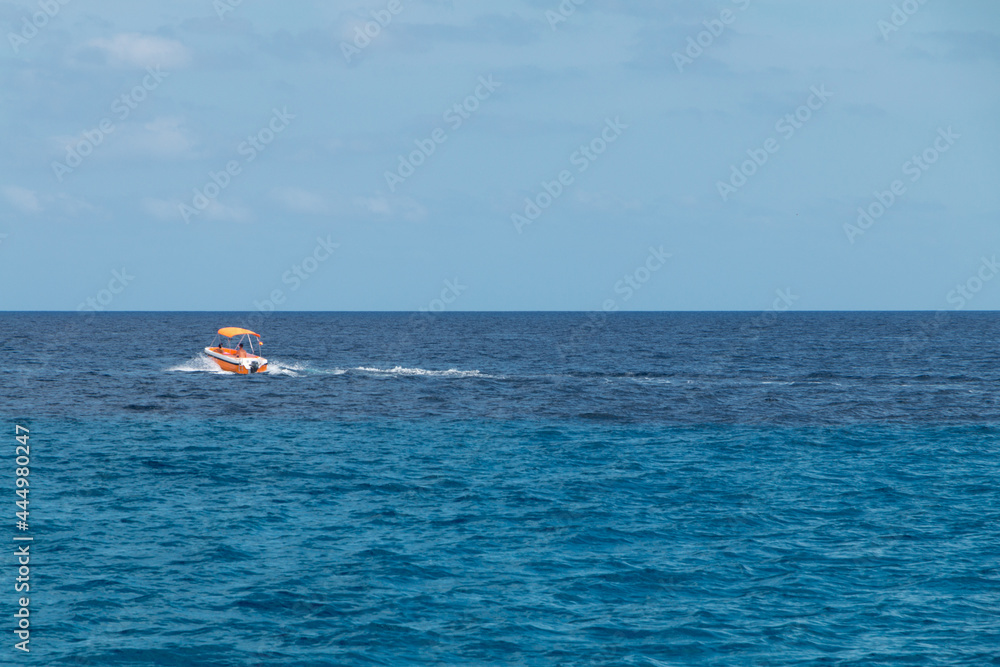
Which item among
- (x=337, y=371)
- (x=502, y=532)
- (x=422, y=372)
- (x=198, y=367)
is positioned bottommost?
(x=502, y=532)

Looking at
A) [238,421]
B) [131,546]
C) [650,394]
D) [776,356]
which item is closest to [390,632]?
[131,546]

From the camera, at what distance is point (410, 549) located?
22109 millimetres

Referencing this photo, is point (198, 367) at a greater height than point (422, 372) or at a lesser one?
lesser

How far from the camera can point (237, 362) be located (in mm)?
66625

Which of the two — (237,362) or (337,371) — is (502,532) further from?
(337,371)

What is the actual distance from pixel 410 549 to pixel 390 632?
196 inches

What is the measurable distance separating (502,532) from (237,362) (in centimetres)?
4730

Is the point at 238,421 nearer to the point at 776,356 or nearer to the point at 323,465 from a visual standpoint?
the point at 323,465

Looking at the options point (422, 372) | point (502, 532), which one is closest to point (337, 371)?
point (422, 372)

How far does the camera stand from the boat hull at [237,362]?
6594 centimetres

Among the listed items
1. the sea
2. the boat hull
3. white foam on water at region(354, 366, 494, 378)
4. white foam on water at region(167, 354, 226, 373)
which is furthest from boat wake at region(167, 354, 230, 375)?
the sea

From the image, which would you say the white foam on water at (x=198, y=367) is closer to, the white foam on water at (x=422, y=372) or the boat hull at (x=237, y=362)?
the boat hull at (x=237, y=362)

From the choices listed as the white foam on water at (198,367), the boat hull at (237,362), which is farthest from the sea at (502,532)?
the white foam on water at (198,367)

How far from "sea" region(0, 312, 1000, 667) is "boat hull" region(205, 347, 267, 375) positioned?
1391cm
